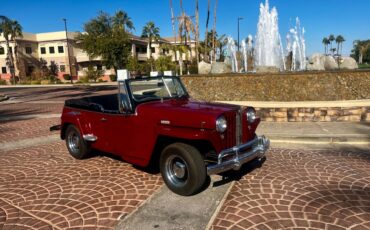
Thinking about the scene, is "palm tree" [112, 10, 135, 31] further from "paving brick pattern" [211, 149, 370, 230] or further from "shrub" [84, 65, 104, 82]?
"paving brick pattern" [211, 149, 370, 230]

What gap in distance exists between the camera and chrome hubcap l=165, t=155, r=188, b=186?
4.57 metres

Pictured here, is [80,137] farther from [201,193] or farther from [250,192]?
[250,192]

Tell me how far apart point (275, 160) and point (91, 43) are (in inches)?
1600

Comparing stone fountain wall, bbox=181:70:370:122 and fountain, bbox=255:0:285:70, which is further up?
fountain, bbox=255:0:285:70

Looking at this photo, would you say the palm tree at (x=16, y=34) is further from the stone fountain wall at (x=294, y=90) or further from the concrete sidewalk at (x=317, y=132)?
the concrete sidewalk at (x=317, y=132)

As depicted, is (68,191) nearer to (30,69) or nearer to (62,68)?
(62,68)

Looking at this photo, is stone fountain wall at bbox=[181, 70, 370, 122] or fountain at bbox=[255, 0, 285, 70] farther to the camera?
fountain at bbox=[255, 0, 285, 70]

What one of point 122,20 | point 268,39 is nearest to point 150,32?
point 122,20

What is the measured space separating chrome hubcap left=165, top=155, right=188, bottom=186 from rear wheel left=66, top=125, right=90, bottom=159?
7.93 ft

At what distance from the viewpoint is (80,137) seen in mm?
6375

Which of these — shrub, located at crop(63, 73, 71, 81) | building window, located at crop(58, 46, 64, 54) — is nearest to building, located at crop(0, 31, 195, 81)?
building window, located at crop(58, 46, 64, 54)

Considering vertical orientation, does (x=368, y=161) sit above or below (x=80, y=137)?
below

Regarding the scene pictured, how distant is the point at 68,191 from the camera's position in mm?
4852

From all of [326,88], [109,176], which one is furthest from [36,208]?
[326,88]
